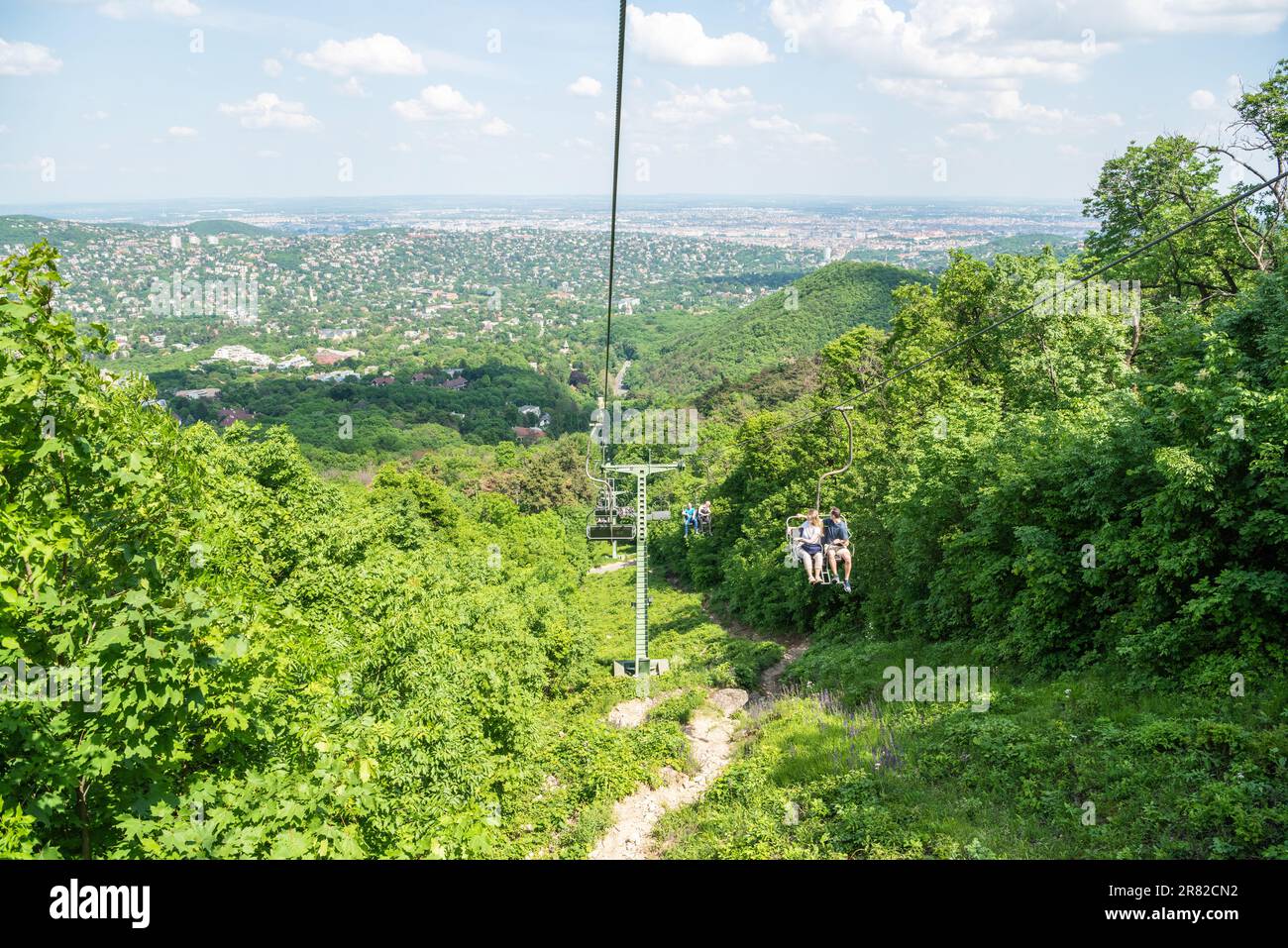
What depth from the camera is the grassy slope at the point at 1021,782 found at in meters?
9.42

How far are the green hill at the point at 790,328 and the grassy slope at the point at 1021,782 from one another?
362ft

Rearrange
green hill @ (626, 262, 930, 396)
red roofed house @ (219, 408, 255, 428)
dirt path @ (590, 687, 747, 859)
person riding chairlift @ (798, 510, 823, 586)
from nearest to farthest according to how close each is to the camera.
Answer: dirt path @ (590, 687, 747, 859) → person riding chairlift @ (798, 510, 823, 586) → red roofed house @ (219, 408, 255, 428) → green hill @ (626, 262, 930, 396)

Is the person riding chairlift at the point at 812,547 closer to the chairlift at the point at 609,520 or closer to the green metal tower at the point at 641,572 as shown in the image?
the green metal tower at the point at 641,572

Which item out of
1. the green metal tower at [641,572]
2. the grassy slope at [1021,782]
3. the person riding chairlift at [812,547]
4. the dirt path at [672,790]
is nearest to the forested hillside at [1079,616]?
the grassy slope at [1021,782]

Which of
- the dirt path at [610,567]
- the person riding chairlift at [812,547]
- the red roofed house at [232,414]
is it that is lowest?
the dirt path at [610,567]

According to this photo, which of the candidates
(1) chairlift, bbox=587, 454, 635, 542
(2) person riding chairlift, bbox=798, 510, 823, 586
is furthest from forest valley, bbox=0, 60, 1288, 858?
(1) chairlift, bbox=587, 454, 635, 542

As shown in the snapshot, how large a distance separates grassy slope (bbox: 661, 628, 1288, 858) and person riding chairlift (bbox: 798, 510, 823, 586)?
299 centimetres

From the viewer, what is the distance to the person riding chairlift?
1611 cm

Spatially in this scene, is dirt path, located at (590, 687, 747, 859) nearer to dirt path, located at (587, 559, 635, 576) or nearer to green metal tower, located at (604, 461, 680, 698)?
green metal tower, located at (604, 461, 680, 698)

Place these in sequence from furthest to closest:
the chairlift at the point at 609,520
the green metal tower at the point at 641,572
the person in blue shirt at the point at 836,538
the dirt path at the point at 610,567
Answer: the dirt path at the point at 610,567
the chairlift at the point at 609,520
the green metal tower at the point at 641,572
the person in blue shirt at the point at 836,538

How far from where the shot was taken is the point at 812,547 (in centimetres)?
1623

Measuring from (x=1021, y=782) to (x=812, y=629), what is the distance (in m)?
18.5
